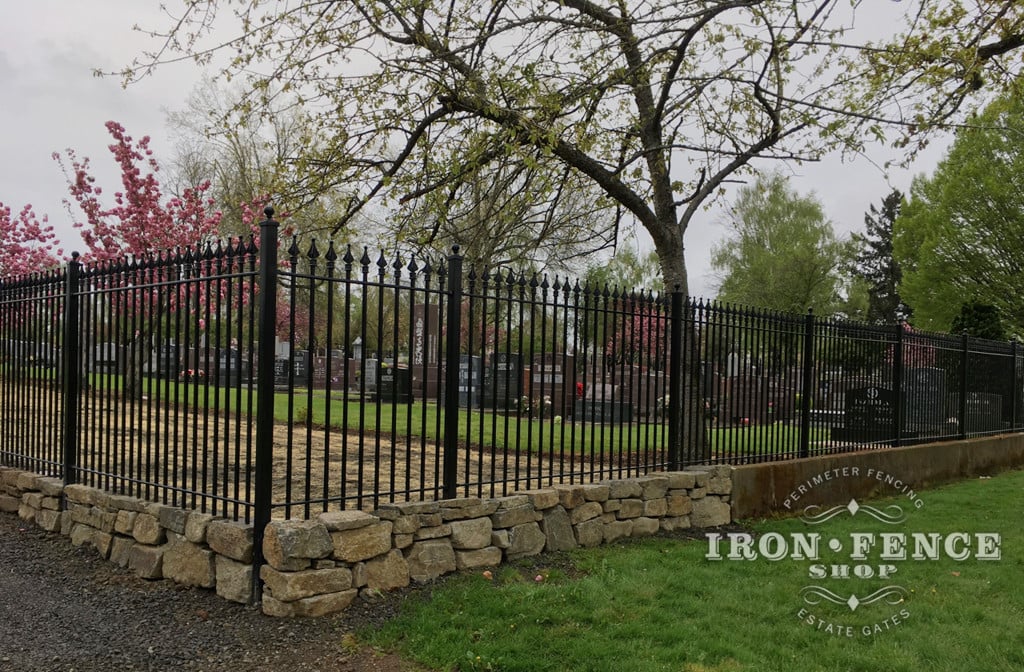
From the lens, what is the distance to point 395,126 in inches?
362

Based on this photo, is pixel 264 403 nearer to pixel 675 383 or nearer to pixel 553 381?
pixel 553 381

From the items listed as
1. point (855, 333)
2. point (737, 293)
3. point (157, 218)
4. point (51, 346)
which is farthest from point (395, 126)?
point (737, 293)

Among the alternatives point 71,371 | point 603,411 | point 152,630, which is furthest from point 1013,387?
point 71,371

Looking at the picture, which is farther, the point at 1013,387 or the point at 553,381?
the point at 1013,387

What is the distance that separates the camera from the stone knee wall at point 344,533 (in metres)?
4.54

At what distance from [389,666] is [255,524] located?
128cm

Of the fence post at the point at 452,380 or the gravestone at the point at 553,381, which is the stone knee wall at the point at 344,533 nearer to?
the fence post at the point at 452,380

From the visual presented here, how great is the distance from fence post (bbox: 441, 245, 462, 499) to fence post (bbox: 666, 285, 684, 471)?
8.58 feet

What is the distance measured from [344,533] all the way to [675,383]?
3778 millimetres

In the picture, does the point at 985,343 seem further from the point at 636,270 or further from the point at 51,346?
the point at 636,270

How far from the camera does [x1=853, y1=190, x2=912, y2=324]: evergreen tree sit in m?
46.3

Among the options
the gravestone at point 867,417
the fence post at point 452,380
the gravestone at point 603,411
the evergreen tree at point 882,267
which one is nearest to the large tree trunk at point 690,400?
the gravestone at point 603,411

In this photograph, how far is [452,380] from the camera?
18.1 ft

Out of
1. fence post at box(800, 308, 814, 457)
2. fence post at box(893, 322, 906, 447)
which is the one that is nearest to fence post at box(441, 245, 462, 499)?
A: fence post at box(800, 308, 814, 457)
